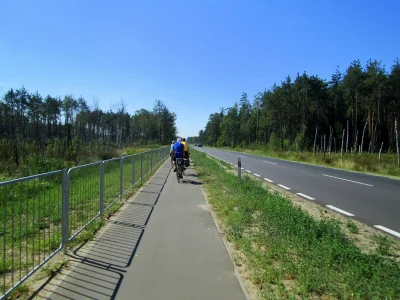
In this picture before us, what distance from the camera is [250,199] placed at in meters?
9.14

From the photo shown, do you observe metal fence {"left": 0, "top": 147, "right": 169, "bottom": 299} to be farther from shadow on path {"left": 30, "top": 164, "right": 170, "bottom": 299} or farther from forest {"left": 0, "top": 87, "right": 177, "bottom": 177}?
forest {"left": 0, "top": 87, "right": 177, "bottom": 177}

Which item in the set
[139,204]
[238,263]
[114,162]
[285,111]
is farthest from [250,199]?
[285,111]

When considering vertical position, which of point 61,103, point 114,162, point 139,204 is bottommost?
point 139,204

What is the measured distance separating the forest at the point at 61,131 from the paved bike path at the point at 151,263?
1252cm

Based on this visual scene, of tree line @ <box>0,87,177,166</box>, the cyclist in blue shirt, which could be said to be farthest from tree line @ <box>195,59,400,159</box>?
the cyclist in blue shirt

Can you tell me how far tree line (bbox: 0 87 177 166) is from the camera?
107ft

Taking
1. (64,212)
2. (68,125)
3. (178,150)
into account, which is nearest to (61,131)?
(68,125)

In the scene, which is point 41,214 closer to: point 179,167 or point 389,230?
point 389,230

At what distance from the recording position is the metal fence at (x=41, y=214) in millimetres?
3783

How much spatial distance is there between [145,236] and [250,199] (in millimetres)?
4133

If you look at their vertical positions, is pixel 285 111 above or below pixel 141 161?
above

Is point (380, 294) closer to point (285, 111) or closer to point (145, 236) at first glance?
point (145, 236)

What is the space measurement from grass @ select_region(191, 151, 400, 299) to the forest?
14107mm

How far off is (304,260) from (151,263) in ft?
6.90
